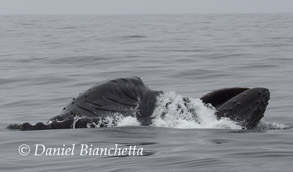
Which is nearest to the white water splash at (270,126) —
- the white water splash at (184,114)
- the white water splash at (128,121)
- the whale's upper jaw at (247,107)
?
the whale's upper jaw at (247,107)

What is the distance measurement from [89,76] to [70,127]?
9041 millimetres

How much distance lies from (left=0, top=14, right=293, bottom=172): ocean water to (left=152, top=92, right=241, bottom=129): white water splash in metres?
0.06

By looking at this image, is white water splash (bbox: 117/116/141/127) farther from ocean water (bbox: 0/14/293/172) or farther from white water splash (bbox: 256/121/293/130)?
white water splash (bbox: 256/121/293/130)

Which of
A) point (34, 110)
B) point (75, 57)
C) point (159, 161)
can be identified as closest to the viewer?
point (159, 161)

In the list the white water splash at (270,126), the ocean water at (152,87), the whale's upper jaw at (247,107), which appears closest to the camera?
the ocean water at (152,87)

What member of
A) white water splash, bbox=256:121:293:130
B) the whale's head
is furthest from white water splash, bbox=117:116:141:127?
white water splash, bbox=256:121:293:130

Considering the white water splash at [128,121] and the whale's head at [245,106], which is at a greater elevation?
the whale's head at [245,106]

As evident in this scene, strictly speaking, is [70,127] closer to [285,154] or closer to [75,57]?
[285,154]

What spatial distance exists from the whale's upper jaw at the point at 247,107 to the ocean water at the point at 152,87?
0.16m

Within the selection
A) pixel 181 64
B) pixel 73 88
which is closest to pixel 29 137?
pixel 73 88

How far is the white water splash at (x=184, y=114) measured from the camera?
10500mm

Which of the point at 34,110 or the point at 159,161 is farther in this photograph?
the point at 34,110

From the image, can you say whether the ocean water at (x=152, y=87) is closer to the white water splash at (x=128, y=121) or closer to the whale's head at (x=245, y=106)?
the white water splash at (x=128, y=121)

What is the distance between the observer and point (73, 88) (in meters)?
17.0
